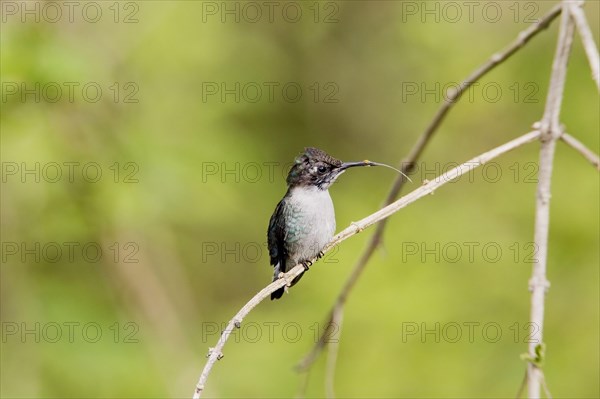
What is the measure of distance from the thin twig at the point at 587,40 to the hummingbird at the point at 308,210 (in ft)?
5.07

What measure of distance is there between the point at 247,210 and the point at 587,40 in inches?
239

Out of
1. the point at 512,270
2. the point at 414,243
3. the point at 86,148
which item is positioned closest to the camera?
the point at 86,148

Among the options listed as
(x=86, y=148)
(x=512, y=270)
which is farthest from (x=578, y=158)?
(x=86, y=148)

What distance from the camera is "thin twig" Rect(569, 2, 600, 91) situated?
8.68ft

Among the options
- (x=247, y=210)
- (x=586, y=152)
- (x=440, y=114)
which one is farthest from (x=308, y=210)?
(x=247, y=210)

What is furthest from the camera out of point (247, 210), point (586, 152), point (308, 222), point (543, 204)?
point (247, 210)

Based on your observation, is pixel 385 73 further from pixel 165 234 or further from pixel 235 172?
pixel 165 234

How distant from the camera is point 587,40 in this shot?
2.80 meters

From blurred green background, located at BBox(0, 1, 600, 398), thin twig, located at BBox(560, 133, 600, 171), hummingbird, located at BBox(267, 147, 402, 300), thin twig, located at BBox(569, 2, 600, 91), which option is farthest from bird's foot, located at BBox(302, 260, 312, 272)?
blurred green background, located at BBox(0, 1, 600, 398)

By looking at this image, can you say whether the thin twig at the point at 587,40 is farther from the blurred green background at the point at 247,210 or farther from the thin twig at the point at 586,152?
the blurred green background at the point at 247,210

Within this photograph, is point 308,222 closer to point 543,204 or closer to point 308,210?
point 308,210

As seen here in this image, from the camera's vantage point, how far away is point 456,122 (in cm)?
905

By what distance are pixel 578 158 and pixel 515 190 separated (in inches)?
29.8

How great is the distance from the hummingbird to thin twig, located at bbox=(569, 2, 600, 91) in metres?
1.55
